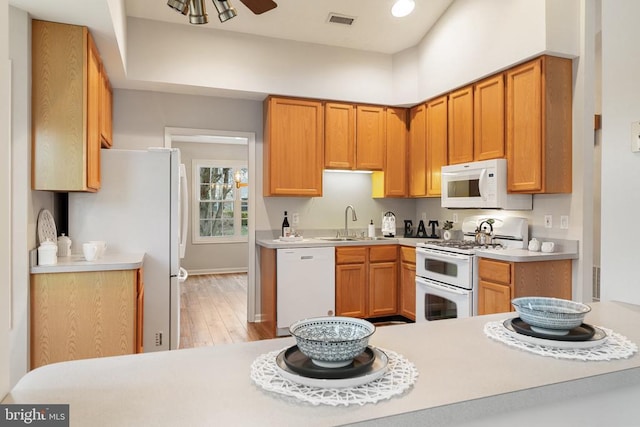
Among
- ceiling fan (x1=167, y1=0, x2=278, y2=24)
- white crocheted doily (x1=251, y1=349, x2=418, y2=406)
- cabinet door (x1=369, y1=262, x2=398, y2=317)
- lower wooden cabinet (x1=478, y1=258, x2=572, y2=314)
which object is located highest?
ceiling fan (x1=167, y1=0, x2=278, y2=24)

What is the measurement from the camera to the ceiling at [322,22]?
386cm

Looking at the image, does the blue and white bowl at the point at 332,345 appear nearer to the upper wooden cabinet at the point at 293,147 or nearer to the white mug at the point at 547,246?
the white mug at the point at 547,246

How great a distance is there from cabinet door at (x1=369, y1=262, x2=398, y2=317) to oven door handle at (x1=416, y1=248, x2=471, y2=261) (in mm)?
530

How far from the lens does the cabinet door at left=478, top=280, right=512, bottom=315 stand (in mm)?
3213

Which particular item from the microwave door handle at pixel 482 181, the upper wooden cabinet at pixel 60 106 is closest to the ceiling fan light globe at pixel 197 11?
the upper wooden cabinet at pixel 60 106

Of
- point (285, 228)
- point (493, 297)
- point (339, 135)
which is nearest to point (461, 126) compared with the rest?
point (339, 135)

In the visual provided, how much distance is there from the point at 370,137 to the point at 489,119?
136 centimetres

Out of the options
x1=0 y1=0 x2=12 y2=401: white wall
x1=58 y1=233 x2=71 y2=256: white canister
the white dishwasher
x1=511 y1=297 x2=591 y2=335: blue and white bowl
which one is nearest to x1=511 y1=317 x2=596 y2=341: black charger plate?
x1=511 y1=297 x2=591 y2=335: blue and white bowl

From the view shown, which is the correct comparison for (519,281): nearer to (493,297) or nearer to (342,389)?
(493,297)

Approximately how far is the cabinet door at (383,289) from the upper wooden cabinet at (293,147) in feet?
3.42

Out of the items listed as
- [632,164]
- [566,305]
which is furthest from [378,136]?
[566,305]

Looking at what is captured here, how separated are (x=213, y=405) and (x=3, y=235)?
53 centimetres

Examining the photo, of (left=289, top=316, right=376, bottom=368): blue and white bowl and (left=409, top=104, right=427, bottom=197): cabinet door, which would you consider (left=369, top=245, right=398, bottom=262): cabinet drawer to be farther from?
(left=289, top=316, right=376, bottom=368): blue and white bowl

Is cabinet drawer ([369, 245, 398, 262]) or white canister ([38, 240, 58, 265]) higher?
white canister ([38, 240, 58, 265])
